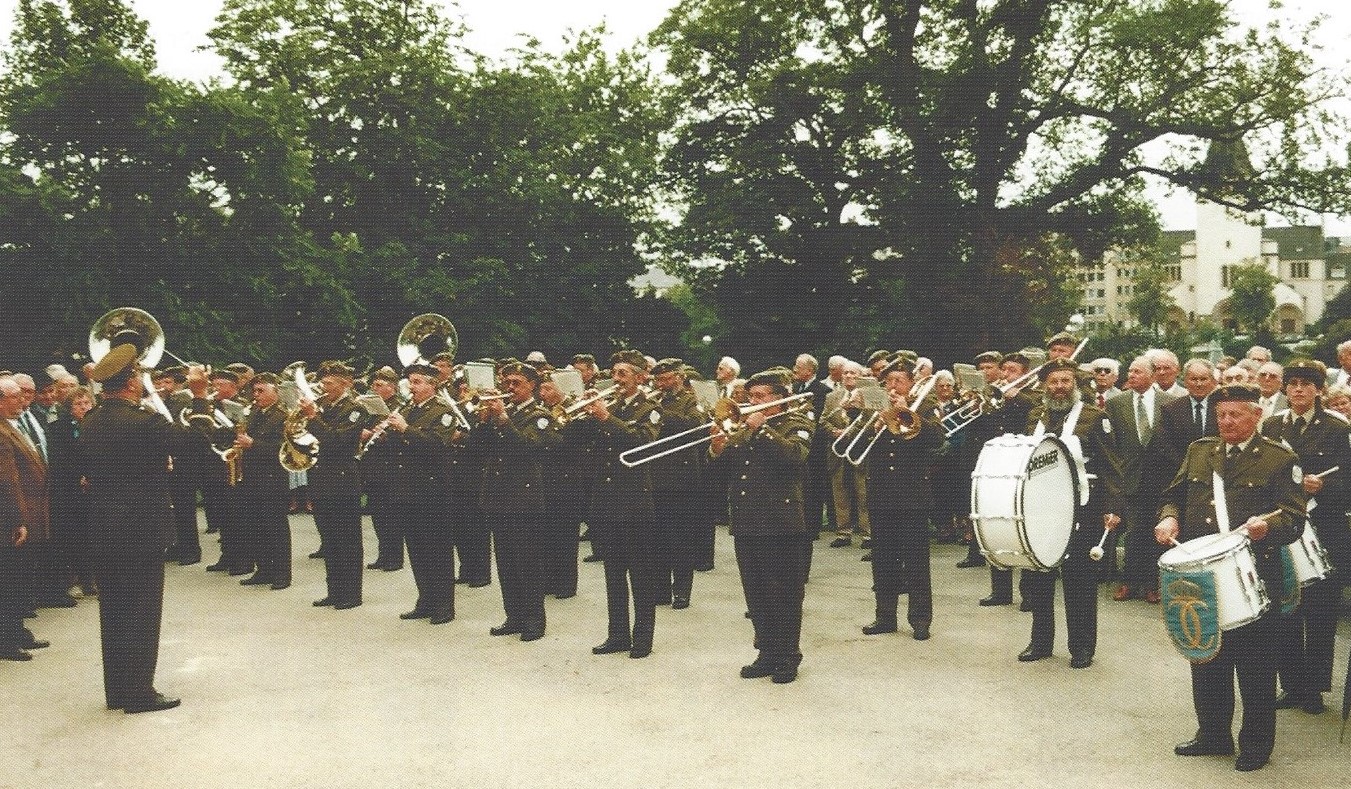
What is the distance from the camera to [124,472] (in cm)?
821

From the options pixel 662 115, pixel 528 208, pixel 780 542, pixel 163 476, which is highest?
pixel 662 115

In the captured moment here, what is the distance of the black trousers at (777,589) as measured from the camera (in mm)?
8609

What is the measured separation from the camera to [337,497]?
11.6 m

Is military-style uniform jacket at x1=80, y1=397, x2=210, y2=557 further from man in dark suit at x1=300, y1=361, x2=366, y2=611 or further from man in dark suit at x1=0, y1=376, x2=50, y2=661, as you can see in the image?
man in dark suit at x1=300, y1=361, x2=366, y2=611

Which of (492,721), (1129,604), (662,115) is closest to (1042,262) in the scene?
(662,115)

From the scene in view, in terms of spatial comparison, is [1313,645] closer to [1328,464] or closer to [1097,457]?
[1328,464]

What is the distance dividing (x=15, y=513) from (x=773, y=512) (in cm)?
612

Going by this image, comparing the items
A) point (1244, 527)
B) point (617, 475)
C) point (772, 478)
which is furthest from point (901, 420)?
point (1244, 527)

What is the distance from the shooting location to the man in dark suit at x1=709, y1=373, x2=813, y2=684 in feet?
28.1

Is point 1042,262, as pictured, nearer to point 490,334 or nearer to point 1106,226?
point 1106,226

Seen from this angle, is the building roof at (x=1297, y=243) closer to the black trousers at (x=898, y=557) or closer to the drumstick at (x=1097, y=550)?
the black trousers at (x=898, y=557)

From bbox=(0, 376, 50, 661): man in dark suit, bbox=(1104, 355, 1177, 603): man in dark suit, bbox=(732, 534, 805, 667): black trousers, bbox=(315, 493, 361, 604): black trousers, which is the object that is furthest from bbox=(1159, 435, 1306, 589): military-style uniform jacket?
bbox=(0, 376, 50, 661): man in dark suit

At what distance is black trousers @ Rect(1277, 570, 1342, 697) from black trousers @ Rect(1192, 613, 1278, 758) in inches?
47.7

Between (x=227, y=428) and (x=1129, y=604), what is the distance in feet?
31.9
